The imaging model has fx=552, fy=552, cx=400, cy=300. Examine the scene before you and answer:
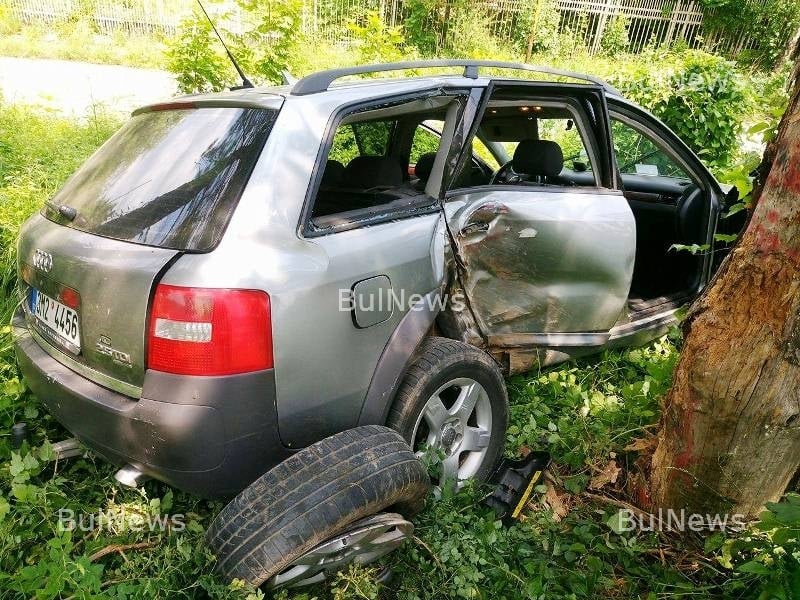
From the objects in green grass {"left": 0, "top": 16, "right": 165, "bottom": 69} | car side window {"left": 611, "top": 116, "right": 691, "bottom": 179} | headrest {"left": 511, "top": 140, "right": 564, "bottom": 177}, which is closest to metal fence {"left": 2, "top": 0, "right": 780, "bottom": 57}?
green grass {"left": 0, "top": 16, "right": 165, "bottom": 69}

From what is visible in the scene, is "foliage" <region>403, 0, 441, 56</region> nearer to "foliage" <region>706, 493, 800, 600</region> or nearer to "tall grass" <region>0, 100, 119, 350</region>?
"tall grass" <region>0, 100, 119, 350</region>

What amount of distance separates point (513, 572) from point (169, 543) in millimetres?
1254

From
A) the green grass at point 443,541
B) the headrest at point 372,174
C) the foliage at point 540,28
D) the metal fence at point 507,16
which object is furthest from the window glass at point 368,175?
the foliage at point 540,28

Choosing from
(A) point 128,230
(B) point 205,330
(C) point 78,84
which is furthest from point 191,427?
(C) point 78,84

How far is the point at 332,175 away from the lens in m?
2.92

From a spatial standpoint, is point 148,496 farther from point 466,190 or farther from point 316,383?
point 466,190

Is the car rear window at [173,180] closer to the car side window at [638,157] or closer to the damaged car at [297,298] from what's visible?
the damaged car at [297,298]

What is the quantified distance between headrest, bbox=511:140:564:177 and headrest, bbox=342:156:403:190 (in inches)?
32.0

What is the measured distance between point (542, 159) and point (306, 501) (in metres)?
2.31

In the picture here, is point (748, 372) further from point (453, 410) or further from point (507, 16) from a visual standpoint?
point (507, 16)

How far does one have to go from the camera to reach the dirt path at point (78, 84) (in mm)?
8062

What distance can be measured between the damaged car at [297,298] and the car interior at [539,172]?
0.15 ft

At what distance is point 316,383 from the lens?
6.07 feet

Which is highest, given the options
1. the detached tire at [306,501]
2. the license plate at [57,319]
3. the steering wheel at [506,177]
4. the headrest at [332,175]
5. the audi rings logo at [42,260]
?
the headrest at [332,175]
